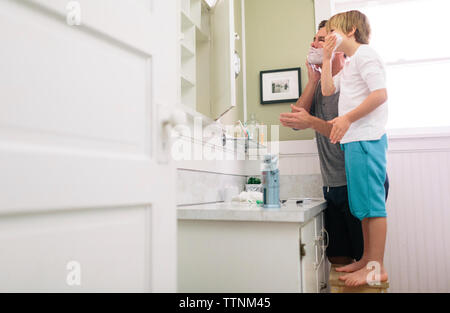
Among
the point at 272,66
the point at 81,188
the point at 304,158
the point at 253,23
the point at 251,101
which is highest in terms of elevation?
the point at 253,23

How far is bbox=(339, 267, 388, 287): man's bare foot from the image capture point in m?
1.74

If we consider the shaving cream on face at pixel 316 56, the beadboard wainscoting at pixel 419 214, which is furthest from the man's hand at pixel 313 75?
the beadboard wainscoting at pixel 419 214

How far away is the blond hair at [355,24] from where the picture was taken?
2107mm

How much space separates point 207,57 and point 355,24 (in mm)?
900

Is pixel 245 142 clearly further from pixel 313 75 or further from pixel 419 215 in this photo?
pixel 419 215

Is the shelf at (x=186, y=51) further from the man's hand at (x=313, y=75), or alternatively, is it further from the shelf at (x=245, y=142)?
the man's hand at (x=313, y=75)

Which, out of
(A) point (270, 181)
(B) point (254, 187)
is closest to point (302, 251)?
(A) point (270, 181)

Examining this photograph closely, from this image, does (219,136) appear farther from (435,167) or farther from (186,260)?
(435,167)

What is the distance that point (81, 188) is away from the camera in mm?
702

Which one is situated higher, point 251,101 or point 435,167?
point 251,101

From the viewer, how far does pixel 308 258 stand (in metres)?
1.43

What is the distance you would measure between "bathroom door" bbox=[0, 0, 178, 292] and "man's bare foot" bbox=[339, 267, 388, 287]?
113cm

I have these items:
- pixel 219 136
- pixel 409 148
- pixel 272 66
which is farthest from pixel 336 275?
pixel 272 66

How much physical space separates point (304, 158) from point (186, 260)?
5.68 feet
